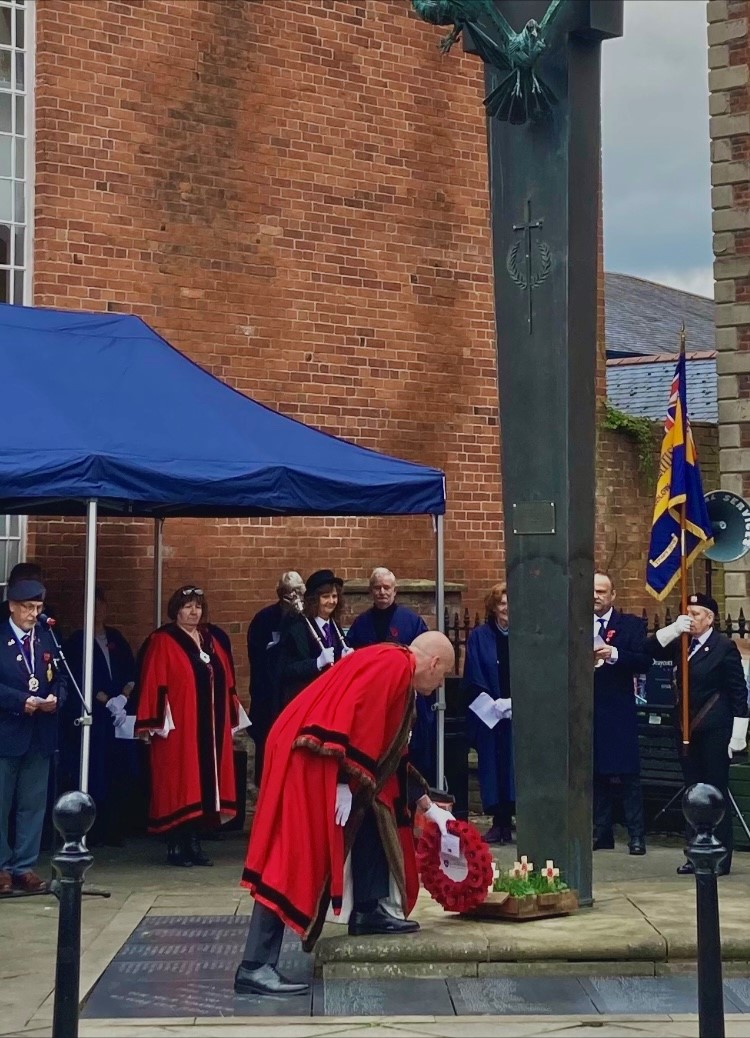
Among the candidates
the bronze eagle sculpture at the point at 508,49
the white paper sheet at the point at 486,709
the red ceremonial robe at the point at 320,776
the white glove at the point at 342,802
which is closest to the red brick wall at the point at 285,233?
the white paper sheet at the point at 486,709

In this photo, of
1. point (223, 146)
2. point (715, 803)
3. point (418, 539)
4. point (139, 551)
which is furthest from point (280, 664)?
point (715, 803)

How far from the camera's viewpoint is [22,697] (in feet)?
32.7

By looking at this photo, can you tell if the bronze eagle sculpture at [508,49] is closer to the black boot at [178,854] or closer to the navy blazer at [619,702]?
the navy blazer at [619,702]

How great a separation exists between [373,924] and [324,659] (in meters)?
3.77

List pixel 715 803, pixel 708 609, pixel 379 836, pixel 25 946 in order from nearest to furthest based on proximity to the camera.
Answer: pixel 715 803, pixel 379 836, pixel 25 946, pixel 708 609

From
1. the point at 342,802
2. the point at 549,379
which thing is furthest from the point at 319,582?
the point at 342,802

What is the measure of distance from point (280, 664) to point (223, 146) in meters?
4.82

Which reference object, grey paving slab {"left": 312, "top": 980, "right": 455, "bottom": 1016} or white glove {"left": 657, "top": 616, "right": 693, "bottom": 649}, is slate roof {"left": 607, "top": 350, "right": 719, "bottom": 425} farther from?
grey paving slab {"left": 312, "top": 980, "right": 455, "bottom": 1016}

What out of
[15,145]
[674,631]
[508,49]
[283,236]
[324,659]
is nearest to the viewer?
[508,49]

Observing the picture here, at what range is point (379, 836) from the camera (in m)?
7.87

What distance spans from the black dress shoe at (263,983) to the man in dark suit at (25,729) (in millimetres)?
3021

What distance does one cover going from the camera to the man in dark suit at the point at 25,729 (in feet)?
32.9

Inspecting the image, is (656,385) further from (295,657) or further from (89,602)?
(89,602)

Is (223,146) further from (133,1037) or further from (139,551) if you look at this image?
(133,1037)
